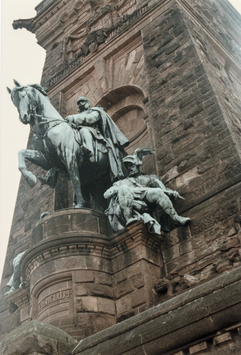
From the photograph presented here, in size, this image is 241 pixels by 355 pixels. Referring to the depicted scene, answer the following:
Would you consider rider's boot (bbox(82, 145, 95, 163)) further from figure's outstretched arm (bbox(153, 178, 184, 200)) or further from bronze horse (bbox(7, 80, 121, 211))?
figure's outstretched arm (bbox(153, 178, 184, 200))

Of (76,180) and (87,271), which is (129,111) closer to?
(76,180)

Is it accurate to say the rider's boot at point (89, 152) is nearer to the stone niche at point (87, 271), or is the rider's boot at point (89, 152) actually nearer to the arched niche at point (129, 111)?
the stone niche at point (87, 271)

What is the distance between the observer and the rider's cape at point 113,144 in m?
10.4

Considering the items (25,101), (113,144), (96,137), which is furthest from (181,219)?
(25,101)

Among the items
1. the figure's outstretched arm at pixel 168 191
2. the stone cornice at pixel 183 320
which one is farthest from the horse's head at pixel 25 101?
the stone cornice at pixel 183 320

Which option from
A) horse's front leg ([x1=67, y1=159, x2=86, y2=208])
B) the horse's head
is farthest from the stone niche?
the horse's head

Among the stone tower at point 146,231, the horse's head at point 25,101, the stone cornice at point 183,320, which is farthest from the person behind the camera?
the horse's head at point 25,101

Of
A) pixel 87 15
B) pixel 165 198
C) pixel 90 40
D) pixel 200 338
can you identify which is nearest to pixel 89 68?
pixel 90 40

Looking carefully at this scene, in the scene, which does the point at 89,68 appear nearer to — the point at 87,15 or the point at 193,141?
the point at 87,15

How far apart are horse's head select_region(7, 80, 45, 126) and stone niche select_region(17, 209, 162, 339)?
2.41 metres

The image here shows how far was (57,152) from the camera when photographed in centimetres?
1016

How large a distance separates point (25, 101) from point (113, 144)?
2.14 metres

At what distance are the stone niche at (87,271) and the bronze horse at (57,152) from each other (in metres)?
0.92

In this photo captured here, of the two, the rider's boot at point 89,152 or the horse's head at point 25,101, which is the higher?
the horse's head at point 25,101
